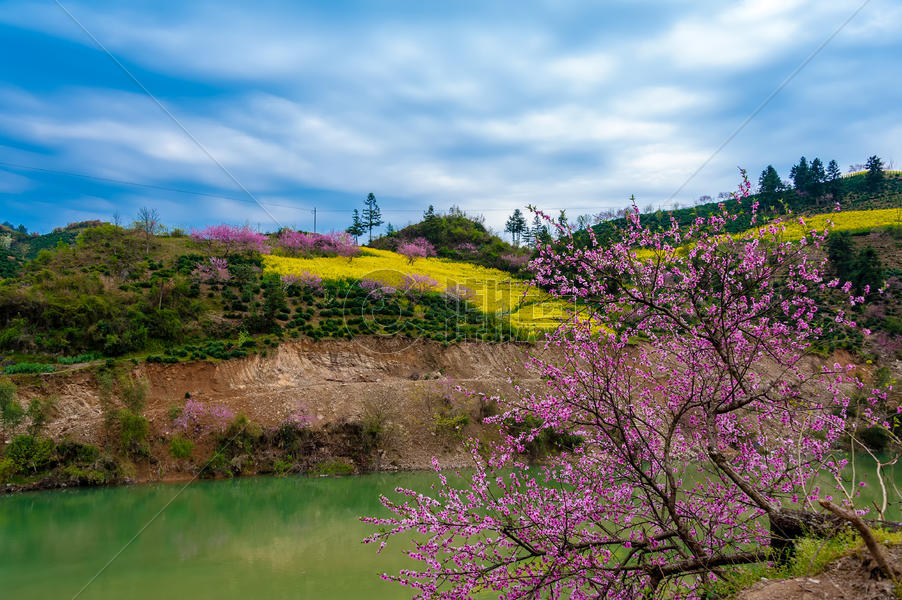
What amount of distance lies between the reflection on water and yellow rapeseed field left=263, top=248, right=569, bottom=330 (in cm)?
2368

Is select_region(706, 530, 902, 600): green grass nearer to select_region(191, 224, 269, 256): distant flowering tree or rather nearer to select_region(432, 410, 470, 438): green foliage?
select_region(432, 410, 470, 438): green foliage

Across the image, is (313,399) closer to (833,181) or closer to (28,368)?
(28,368)

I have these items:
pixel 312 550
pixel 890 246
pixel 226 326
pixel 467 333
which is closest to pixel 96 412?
pixel 226 326

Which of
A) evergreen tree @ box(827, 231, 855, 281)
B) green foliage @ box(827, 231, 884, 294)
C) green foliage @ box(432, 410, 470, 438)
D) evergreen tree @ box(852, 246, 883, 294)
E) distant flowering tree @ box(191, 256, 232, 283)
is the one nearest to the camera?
green foliage @ box(432, 410, 470, 438)

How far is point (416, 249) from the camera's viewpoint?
62188mm

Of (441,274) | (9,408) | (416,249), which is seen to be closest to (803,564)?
(9,408)

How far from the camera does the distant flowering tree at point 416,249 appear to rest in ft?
201

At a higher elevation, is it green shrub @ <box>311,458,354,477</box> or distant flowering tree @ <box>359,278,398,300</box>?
distant flowering tree @ <box>359,278,398,300</box>

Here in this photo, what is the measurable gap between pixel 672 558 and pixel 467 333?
108ft

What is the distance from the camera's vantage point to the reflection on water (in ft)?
35.3

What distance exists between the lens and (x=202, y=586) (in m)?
10.8

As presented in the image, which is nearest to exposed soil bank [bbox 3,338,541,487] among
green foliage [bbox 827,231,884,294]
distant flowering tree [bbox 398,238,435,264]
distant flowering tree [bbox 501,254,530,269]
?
distant flowering tree [bbox 398,238,435,264]

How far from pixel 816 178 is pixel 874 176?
29.1 ft

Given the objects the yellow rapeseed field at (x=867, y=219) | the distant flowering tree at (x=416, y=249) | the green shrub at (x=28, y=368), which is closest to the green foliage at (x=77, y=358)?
the green shrub at (x=28, y=368)
